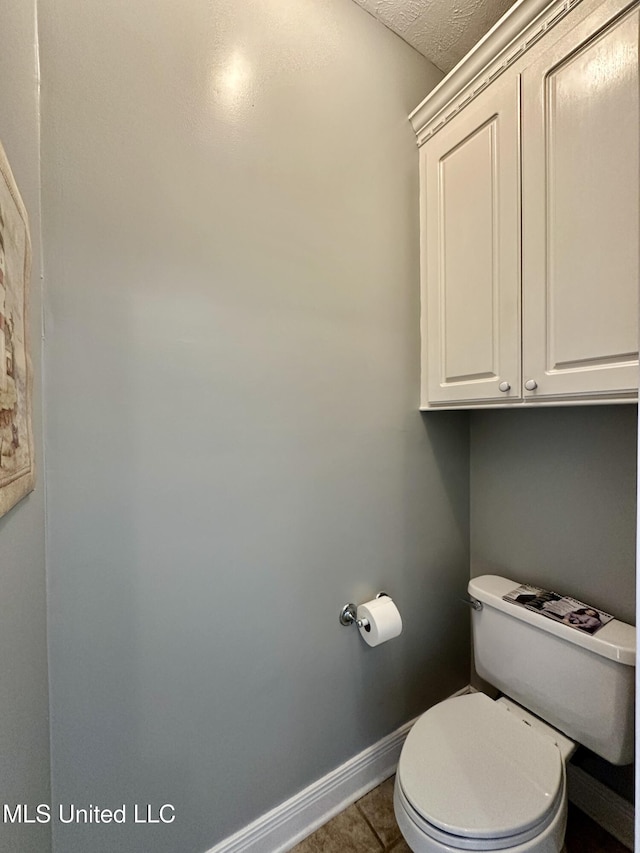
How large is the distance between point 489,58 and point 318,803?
7.87 feet

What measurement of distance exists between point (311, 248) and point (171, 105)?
0.48 metres

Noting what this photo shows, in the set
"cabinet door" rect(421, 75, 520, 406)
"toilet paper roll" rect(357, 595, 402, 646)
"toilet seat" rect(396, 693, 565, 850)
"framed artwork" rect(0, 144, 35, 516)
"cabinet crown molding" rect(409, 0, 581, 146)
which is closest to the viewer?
"framed artwork" rect(0, 144, 35, 516)

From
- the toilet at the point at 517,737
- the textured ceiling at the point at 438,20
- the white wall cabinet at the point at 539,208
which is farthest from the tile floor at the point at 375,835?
the textured ceiling at the point at 438,20

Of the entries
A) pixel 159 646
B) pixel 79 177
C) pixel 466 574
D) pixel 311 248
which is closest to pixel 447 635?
pixel 466 574

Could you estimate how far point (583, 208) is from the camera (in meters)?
0.89

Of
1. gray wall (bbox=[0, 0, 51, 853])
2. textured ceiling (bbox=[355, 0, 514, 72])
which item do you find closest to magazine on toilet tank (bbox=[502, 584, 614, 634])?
gray wall (bbox=[0, 0, 51, 853])

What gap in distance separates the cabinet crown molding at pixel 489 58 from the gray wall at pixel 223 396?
88 millimetres

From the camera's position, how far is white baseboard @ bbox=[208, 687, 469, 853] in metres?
1.05

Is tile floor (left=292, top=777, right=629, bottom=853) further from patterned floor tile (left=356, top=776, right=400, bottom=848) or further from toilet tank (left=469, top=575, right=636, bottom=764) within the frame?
toilet tank (left=469, top=575, right=636, bottom=764)

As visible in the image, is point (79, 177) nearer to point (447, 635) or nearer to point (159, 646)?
point (159, 646)

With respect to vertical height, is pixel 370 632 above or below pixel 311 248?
below

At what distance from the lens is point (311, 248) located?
43.6 inches

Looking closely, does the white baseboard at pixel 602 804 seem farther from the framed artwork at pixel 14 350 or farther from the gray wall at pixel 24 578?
the framed artwork at pixel 14 350

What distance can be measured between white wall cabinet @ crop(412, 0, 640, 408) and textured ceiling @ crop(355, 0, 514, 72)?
0.90 ft
